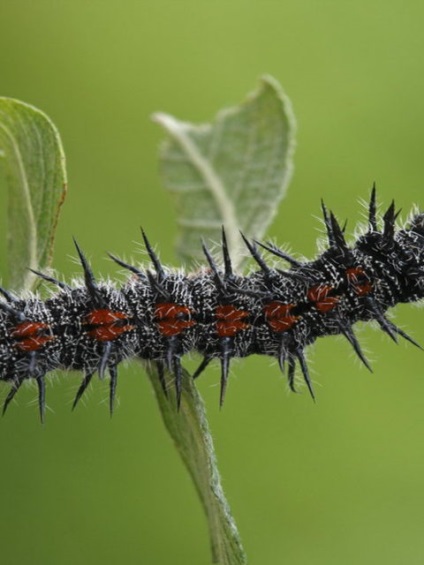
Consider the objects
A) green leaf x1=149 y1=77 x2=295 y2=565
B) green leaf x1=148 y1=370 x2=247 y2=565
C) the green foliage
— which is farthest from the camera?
green leaf x1=149 y1=77 x2=295 y2=565

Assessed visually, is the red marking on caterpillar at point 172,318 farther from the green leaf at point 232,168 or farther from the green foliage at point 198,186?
the green leaf at point 232,168

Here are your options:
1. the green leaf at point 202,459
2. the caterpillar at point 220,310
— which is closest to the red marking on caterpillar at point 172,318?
the caterpillar at point 220,310

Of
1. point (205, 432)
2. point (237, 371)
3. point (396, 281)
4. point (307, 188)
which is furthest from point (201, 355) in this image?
point (307, 188)

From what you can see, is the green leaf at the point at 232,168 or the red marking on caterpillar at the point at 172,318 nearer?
the red marking on caterpillar at the point at 172,318

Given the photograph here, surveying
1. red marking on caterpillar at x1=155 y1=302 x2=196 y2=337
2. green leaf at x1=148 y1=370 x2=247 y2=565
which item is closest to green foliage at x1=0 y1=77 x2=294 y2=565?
green leaf at x1=148 y1=370 x2=247 y2=565

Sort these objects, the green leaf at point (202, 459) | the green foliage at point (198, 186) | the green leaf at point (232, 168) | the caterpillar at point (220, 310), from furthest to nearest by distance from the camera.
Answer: the green leaf at point (232, 168), the caterpillar at point (220, 310), the green foliage at point (198, 186), the green leaf at point (202, 459)

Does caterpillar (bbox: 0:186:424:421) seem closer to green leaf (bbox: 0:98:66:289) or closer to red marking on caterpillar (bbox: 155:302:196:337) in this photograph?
red marking on caterpillar (bbox: 155:302:196:337)

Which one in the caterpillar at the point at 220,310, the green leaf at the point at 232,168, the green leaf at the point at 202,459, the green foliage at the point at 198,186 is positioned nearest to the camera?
the green leaf at the point at 202,459
